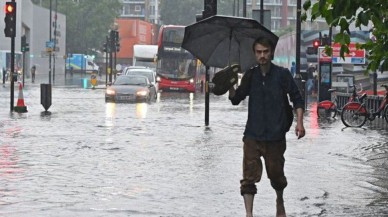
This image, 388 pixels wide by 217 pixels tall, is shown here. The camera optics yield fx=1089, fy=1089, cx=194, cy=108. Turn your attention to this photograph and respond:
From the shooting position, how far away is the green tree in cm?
14112

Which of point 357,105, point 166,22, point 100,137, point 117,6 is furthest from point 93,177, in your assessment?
point 166,22

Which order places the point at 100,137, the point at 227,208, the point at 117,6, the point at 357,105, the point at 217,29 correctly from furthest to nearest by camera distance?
the point at 117,6
the point at 357,105
the point at 100,137
the point at 217,29
the point at 227,208

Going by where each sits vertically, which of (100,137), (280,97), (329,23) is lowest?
(100,137)

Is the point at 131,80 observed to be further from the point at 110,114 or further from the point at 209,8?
the point at 209,8

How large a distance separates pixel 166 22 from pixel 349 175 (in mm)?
172298

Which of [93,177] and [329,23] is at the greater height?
[329,23]

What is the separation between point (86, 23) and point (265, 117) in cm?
13392

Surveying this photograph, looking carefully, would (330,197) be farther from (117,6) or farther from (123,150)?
(117,6)

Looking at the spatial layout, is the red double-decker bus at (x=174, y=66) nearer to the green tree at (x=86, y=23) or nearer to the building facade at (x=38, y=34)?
the building facade at (x=38, y=34)

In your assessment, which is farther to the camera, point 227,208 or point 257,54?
point 227,208

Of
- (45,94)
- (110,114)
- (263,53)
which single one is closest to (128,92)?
(45,94)

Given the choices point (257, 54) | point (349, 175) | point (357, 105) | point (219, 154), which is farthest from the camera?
point (357, 105)

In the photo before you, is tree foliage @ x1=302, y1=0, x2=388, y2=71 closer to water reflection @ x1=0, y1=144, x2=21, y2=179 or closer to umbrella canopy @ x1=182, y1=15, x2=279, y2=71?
umbrella canopy @ x1=182, y1=15, x2=279, y2=71

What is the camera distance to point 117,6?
477 feet
